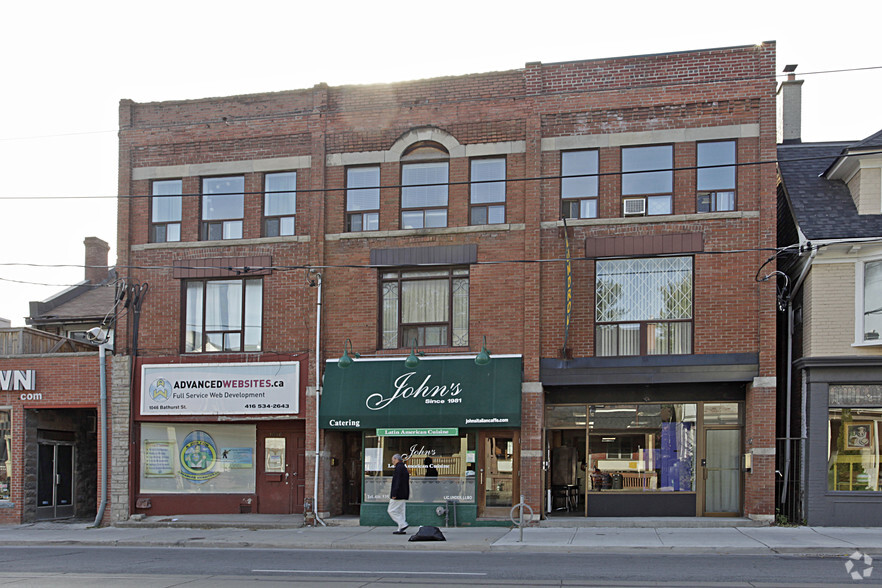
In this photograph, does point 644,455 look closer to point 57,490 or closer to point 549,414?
point 549,414

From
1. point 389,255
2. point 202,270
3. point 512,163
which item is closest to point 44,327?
point 202,270

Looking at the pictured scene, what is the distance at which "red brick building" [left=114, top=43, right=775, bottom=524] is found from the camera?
19.3m

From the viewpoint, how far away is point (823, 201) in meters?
19.5

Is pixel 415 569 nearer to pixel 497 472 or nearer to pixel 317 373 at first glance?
pixel 497 472

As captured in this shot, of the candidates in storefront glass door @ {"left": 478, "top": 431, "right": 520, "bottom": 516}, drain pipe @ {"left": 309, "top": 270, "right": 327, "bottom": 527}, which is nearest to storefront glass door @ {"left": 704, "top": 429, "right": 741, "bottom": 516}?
storefront glass door @ {"left": 478, "top": 431, "right": 520, "bottom": 516}

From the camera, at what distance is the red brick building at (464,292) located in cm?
1933

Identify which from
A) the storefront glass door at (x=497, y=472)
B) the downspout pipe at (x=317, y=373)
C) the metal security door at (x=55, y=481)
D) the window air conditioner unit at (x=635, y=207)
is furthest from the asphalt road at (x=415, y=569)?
the window air conditioner unit at (x=635, y=207)

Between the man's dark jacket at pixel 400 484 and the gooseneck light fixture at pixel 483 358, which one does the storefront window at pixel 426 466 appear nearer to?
the man's dark jacket at pixel 400 484

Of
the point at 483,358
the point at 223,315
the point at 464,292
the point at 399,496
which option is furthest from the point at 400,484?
the point at 223,315

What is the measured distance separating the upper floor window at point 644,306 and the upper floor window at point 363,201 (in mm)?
5254

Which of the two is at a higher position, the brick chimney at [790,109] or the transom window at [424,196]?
the brick chimney at [790,109]

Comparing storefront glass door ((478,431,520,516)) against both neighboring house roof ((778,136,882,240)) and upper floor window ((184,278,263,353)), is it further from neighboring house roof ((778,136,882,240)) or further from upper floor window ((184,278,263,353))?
neighboring house roof ((778,136,882,240))

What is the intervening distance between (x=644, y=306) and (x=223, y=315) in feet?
31.8

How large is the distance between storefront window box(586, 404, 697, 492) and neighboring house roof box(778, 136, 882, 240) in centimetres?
449
